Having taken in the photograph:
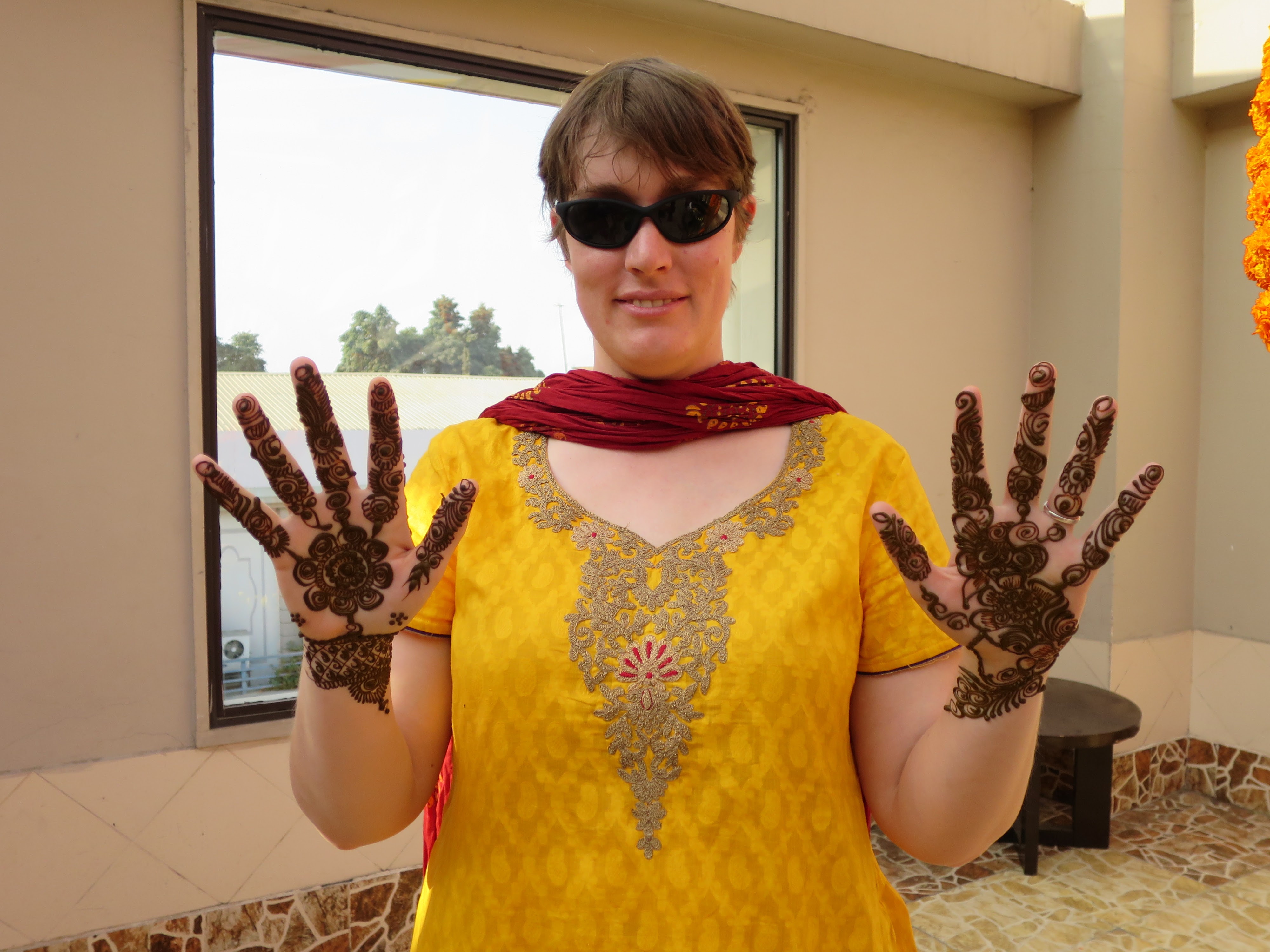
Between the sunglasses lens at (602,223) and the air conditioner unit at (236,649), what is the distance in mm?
1968

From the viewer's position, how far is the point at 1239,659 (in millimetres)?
3752

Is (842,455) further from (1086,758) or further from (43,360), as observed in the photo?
(1086,758)

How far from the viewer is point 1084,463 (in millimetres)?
717

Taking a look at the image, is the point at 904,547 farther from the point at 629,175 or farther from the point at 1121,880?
the point at 1121,880

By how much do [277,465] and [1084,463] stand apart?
0.68 metres

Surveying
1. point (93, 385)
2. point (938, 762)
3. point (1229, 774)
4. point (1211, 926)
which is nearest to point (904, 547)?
point (938, 762)

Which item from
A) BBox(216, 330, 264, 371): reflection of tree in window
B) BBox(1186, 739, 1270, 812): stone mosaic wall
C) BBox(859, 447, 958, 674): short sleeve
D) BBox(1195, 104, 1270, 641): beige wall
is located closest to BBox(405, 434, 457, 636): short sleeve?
BBox(859, 447, 958, 674): short sleeve

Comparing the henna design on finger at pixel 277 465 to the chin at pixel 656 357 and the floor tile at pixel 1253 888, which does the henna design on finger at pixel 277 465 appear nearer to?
the chin at pixel 656 357

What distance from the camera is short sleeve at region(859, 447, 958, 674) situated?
945 millimetres

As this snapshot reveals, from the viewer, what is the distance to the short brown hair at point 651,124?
0.97 meters

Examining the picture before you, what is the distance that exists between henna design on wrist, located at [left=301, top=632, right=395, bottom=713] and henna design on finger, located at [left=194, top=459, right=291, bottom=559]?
0.10 metres

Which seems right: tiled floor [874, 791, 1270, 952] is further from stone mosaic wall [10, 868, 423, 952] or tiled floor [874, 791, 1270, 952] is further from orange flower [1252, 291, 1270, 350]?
orange flower [1252, 291, 1270, 350]

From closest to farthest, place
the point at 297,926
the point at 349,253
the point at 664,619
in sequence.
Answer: the point at 664,619
the point at 297,926
the point at 349,253

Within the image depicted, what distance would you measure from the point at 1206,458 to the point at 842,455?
3613 millimetres
